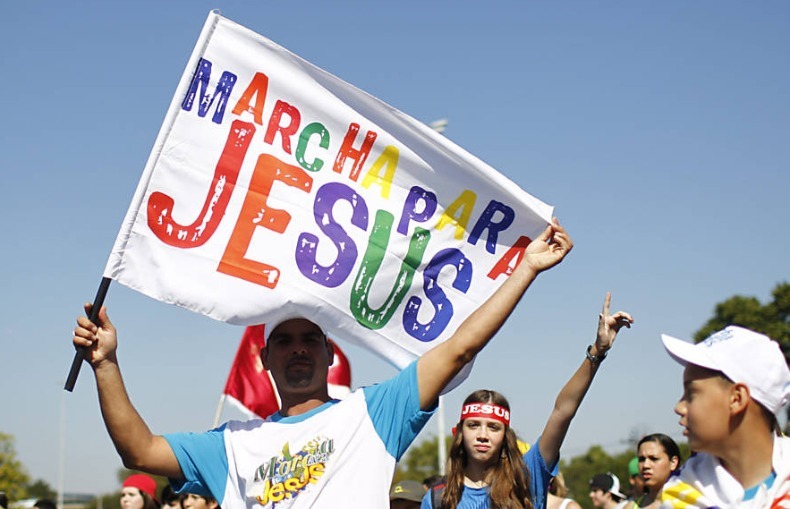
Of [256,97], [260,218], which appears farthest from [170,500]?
[256,97]

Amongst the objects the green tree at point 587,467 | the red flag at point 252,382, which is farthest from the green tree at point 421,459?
the red flag at point 252,382

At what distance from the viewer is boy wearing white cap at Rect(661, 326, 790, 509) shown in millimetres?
2852

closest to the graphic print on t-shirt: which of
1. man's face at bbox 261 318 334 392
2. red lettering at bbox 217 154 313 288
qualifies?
man's face at bbox 261 318 334 392

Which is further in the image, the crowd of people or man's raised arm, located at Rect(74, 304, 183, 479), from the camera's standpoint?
man's raised arm, located at Rect(74, 304, 183, 479)

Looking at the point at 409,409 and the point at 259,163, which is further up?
the point at 259,163

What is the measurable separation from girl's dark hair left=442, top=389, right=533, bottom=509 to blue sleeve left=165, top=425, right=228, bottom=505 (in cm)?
136

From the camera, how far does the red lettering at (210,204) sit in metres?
4.39

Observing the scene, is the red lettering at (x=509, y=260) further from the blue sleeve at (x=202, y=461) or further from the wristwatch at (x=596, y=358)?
the blue sleeve at (x=202, y=461)

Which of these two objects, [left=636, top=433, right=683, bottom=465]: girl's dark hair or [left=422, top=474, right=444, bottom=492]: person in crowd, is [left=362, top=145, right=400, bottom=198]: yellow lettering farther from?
[left=636, top=433, right=683, bottom=465]: girl's dark hair

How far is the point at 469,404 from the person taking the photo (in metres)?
5.19

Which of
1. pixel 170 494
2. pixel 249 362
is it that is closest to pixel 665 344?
pixel 170 494

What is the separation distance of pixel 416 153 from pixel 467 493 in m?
1.76

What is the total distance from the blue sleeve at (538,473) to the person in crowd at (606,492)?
217 inches

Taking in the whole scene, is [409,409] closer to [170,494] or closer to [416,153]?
[416,153]
